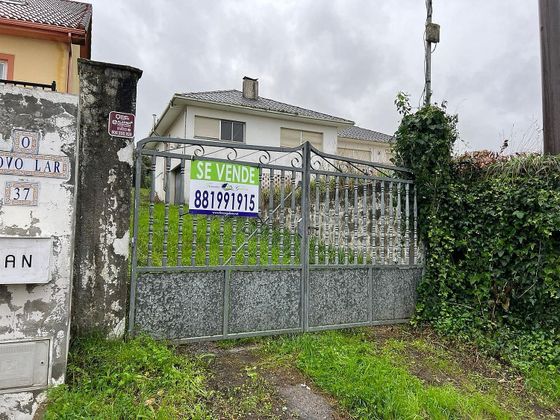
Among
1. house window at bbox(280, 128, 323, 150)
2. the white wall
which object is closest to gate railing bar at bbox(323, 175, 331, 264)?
the white wall

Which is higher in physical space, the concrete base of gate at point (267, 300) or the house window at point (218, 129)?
the house window at point (218, 129)

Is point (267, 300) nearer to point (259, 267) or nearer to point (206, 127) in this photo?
point (259, 267)

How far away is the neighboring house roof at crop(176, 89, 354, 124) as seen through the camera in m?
12.5

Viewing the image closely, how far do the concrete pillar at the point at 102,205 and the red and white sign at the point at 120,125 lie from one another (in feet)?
0.10

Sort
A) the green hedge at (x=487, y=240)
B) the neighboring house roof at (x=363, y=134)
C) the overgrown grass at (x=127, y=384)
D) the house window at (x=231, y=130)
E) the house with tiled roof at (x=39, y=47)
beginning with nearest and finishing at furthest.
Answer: the overgrown grass at (x=127, y=384) → the green hedge at (x=487, y=240) → the house with tiled roof at (x=39, y=47) → the house window at (x=231, y=130) → the neighboring house roof at (x=363, y=134)

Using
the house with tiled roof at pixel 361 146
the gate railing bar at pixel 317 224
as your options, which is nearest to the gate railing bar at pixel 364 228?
the gate railing bar at pixel 317 224

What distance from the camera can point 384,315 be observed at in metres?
4.14

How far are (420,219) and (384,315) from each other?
1.20 metres

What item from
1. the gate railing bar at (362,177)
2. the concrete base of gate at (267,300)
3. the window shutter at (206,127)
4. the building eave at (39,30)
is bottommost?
the concrete base of gate at (267,300)

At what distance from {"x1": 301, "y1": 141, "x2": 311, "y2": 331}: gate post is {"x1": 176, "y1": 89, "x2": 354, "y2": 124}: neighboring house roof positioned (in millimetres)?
9153

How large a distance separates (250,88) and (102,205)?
12.6 m

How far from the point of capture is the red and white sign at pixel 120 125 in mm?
2904

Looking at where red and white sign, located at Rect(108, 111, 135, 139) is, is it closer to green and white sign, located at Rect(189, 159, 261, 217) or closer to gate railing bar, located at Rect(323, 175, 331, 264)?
green and white sign, located at Rect(189, 159, 261, 217)

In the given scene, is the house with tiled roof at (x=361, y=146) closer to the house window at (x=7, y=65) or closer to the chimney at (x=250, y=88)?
the chimney at (x=250, y=88)
